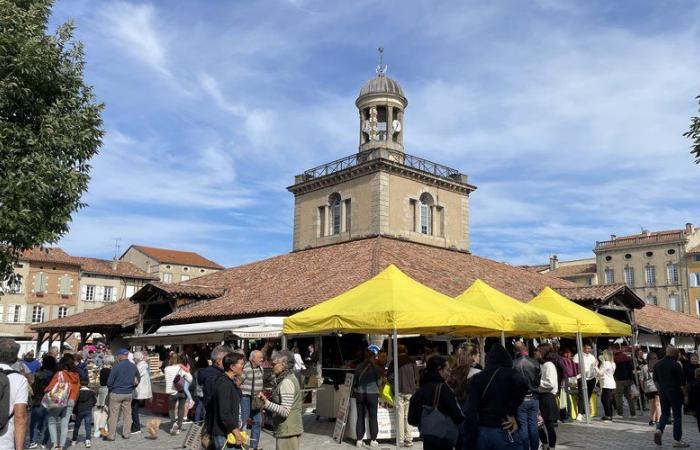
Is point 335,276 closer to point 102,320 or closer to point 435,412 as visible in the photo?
point 102,320

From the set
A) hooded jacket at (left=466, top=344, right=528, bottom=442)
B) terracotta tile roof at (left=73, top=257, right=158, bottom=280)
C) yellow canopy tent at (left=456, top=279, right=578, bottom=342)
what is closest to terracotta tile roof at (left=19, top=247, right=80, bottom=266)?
terracotta tile roof at (left=73, top=257, right=158, bottom=280)

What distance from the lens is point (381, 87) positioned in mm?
31688

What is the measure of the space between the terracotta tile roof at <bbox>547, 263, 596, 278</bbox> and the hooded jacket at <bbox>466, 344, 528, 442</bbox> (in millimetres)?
68317

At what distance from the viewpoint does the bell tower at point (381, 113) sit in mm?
31188

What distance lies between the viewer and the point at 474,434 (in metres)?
5.49

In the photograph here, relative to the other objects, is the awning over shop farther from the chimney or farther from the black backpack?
the chimney

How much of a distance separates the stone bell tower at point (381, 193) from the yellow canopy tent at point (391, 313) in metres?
16.4

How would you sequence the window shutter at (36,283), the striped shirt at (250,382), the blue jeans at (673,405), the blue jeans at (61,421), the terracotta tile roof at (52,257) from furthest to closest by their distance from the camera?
1. the terracotta tile roof at (52,257)
2. the window shutter at (36,283)
3. the blue jeans at (673,405)
4. the blue jeans at (61,421)
5. the striped shirt at (250,382)

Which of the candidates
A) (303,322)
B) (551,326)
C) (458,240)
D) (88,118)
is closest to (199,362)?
(303,322)

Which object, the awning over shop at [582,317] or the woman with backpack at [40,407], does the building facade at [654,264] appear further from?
the woman with backpack at [40,407]

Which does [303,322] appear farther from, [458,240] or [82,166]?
[458,240]

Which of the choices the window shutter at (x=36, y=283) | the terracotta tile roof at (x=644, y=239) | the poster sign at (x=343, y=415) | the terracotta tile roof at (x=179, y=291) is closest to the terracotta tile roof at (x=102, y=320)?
the terracotta tile roof at (x=179, y=291)

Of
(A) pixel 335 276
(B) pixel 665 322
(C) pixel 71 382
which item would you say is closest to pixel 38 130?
(C) pixel 71 382

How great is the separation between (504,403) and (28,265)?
56.7m
